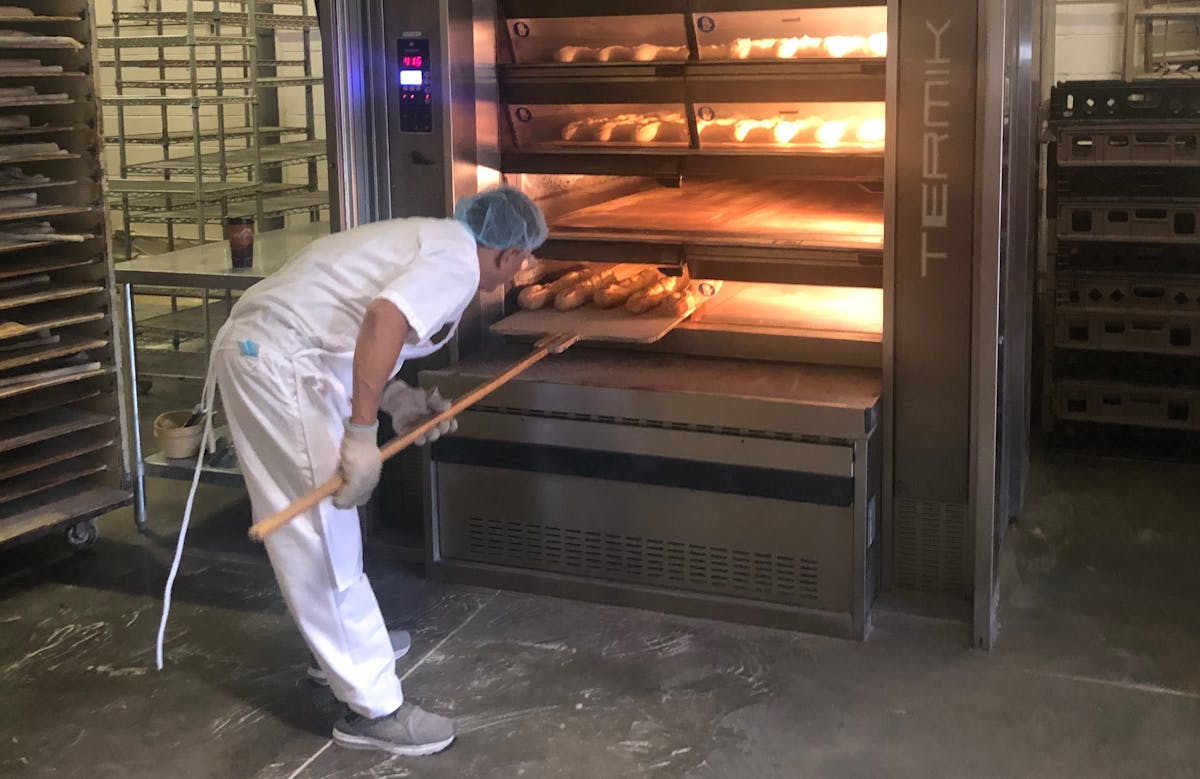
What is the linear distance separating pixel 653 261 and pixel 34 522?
210 centimetres

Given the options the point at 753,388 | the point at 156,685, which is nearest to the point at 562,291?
the point at 753,388

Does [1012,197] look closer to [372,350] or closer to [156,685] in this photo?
[372,350]

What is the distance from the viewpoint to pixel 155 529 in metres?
4.32

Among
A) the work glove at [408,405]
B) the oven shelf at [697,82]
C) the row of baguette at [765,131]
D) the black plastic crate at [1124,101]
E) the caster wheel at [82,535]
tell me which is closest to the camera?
the work glove at [408,405]

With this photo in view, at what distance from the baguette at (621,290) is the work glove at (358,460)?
4.47ft

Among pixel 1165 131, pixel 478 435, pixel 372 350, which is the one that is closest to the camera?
pixel 372 350

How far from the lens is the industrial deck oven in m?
3.24

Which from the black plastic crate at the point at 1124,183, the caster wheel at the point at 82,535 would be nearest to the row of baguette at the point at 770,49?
the black plastic crate at the point at 1124,183

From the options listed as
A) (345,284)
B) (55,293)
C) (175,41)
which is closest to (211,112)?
(175,41)

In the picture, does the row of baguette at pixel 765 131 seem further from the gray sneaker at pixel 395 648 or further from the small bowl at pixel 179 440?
the small bowl at pixel 179 440

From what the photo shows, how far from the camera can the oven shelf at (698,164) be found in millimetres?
3416

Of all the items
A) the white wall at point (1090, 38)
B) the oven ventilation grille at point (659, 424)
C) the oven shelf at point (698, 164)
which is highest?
the white wall at point (1090, 38)

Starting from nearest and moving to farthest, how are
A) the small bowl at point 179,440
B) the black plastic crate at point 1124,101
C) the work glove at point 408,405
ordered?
the work glove at point 408,405 < the small bowl at point 179,440 < the black plastic crate at point 1124,101

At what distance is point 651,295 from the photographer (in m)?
3.77
